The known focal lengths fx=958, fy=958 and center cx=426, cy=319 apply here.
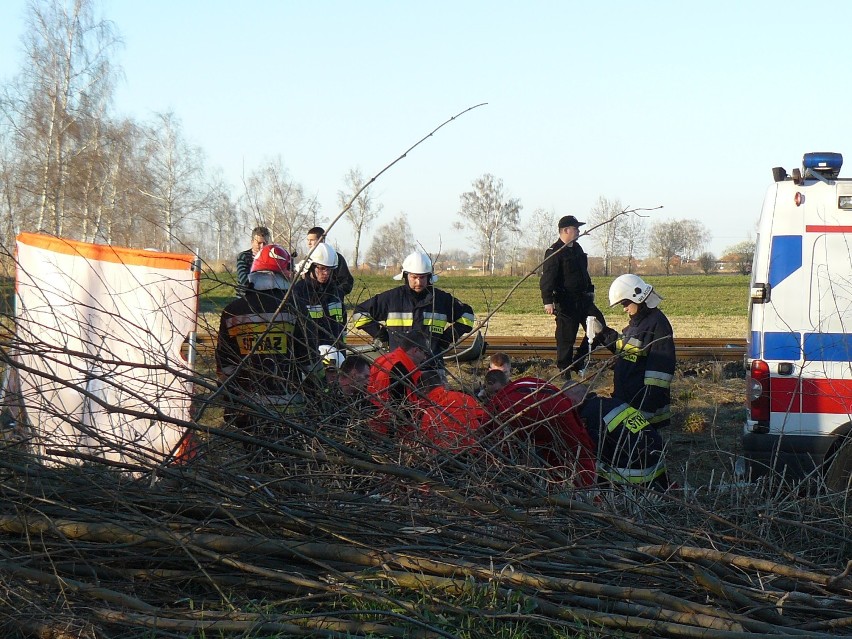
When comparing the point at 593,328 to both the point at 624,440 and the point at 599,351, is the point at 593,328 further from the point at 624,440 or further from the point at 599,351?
the point at 599,351

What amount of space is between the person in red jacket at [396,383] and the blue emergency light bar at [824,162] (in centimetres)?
259

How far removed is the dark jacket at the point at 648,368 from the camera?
19.9 ft

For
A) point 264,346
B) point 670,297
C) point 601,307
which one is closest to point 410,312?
point 264,346

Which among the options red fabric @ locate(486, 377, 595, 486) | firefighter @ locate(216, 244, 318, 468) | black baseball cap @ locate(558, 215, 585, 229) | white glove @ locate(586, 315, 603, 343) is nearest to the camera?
firefighter @ locate(216, 244, 318, 468)

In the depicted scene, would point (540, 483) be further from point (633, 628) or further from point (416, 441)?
point (633, 628)

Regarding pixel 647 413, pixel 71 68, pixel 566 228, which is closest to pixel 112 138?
pixel 71 68

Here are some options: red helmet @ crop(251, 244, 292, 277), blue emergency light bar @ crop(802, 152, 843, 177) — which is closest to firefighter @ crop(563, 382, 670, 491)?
red helmet @ crop(251, 244, 292, 277)

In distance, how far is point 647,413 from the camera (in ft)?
20.2

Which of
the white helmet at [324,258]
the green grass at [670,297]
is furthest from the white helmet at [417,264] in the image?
the green grass at [670,297]

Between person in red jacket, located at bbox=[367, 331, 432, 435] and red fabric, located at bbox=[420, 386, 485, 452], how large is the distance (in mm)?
94

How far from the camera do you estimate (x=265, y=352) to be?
4.64m

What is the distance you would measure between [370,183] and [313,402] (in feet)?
3.50

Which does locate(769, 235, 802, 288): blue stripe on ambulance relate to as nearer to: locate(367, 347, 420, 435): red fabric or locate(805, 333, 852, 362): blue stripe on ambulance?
locate(805, 333, 852, 362): blue stripe on ambulance

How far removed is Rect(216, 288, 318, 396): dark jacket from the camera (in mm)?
4391
